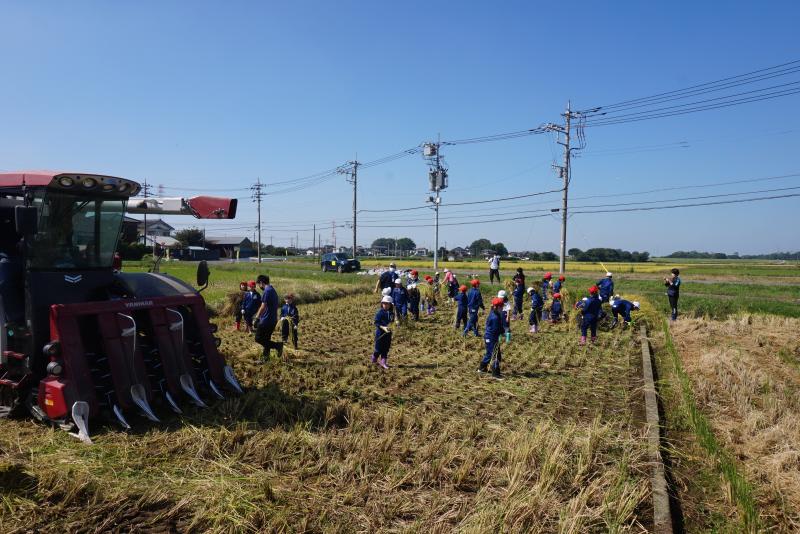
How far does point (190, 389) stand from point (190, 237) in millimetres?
70208

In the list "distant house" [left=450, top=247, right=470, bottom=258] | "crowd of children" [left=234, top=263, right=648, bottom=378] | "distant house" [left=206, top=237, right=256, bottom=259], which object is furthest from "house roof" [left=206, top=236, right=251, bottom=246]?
"crowd of children" [left=234, top=263, right=648, bottom=378]

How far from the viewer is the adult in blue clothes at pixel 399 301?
1557 cm

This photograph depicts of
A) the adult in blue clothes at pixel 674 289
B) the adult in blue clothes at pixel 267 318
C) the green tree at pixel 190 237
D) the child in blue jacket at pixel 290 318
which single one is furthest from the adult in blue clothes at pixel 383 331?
the green tree at pixel 190 237

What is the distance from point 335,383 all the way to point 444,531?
5043 mm

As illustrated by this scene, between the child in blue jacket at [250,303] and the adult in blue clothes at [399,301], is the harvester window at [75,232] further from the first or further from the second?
the adult in blue clothes at [399,301]

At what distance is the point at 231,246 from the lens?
79.9 meters

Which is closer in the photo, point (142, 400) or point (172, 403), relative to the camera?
point (142, 400)

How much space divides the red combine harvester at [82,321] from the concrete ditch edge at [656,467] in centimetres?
533

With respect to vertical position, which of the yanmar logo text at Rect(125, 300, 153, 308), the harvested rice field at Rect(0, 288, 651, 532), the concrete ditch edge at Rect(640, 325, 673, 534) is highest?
the yanmar logo text at Rect(125, 300, 153, 308)

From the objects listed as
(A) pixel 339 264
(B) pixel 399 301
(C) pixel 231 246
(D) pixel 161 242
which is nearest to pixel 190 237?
(C) pixel 231 246

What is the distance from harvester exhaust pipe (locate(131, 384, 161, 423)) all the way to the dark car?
1394 inches

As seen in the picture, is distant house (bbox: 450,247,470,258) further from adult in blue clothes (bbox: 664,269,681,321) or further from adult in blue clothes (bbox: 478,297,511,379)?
adult in blue clothes (bbox: 478,297,511,379)

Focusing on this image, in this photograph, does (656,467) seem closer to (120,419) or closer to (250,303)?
(120,419)

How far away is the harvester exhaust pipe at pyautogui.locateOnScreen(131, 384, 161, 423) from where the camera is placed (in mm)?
6281
